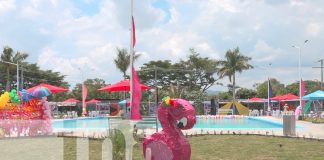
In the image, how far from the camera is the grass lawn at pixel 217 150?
9156 millimetres

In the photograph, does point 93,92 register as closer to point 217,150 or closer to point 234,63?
point 234,63

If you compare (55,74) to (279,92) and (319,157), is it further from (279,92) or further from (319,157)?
(319,157)

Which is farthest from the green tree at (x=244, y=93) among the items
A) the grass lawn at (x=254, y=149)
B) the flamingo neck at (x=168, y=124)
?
the flamingo neck at (x=168, y=124)

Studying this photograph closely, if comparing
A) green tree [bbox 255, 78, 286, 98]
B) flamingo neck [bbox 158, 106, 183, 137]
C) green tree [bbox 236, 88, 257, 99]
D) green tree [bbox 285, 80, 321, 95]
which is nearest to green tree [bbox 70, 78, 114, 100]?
green tree [bbox 236, 88, 257, 99]

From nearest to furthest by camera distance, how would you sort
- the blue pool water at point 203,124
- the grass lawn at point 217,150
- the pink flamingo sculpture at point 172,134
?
the pink flamingo sculpture at point 172,134
the grass lawn at point 217,150
the blue pool water at point 203,124

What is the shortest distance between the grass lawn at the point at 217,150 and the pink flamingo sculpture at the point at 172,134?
10.00 ft

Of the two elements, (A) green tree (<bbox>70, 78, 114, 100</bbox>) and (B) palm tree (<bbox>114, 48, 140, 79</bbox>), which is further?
(A) green tree (<bbox>70, 78, 114, 100</bbox>)

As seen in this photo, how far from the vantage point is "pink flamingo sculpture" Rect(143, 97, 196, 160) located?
5723 mm

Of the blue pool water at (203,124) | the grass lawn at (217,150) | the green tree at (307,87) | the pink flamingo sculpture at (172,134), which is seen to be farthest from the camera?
the green tree at (307,87)

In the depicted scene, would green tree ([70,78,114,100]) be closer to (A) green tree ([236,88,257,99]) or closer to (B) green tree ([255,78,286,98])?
(A) green tree ([236,88,257,99])

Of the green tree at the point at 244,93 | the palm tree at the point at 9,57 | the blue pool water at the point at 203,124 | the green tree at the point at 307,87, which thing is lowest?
the blue pool water at the point at 203,124

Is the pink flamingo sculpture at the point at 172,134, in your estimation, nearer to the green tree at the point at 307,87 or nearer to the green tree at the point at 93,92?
the green tree at the point at 93,92

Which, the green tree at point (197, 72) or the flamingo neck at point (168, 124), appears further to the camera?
the green tree at point (197, 72)

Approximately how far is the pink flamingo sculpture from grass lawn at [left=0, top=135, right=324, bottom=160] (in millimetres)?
3047
